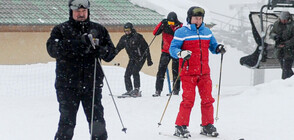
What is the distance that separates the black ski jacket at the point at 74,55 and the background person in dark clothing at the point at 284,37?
6838 mm

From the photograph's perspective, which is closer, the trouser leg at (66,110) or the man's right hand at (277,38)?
the trouser leg at (66,110)

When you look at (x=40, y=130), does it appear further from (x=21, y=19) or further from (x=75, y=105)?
(x=21, y=19)

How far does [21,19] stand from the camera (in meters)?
18.9

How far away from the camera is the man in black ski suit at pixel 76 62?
225 inches

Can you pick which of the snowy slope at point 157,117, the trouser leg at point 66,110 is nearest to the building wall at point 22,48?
the snowy slope at point 157,117

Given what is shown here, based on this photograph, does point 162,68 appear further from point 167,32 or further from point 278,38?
point 278,38

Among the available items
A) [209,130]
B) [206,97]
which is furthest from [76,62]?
[209,130]

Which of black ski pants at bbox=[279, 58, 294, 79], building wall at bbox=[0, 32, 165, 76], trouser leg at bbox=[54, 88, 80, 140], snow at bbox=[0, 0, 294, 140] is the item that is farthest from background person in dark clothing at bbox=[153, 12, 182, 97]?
building wall at bbox=[0, 32, 165, 76]

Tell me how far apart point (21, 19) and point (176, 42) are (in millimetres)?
12388

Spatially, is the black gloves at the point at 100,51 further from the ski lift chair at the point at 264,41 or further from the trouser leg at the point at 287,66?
the ski lift chair at the point at 264,41

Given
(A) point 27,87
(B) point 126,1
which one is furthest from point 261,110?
(B) point 126,1

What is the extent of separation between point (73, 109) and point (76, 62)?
0.46 metres

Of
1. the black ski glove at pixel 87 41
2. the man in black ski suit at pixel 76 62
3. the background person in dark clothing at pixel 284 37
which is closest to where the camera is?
the black ski glove at pixel 87 41

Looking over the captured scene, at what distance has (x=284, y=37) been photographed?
39.6 feet
